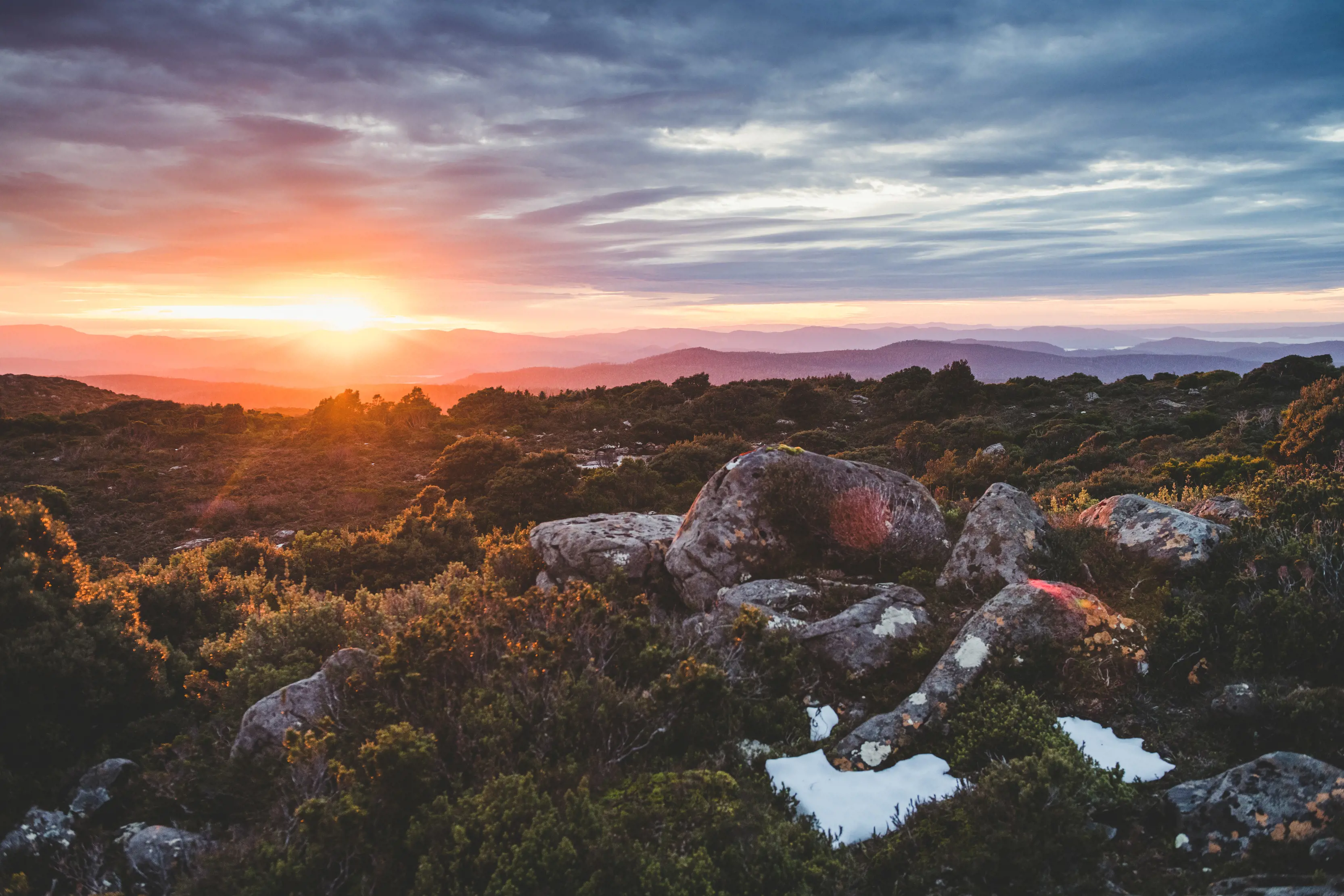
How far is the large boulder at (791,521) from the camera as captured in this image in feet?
29.1

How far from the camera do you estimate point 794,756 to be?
5.55 meters

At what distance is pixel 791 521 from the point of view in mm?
9312

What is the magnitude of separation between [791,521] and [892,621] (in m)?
2.55

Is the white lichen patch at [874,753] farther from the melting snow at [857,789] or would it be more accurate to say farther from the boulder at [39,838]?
the boulder at [39,838]

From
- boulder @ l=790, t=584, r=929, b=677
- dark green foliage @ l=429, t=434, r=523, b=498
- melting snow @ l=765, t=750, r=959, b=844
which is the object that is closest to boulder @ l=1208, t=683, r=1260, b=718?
melting snow @ l=765, t=750, r=959, b=844

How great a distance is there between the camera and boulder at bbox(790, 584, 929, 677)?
21.6ft

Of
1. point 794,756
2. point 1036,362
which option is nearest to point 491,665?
point 794,756

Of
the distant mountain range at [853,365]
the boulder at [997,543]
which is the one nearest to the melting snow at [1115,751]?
the boulder at [997,543]

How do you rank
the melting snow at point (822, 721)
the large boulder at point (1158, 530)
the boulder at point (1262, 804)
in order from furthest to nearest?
the large boulder at point (1158, 530) < the melting snow at point (822, 721) < the boulder at point (1262, 804)

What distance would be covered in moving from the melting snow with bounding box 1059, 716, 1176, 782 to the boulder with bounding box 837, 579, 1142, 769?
798 millimetres

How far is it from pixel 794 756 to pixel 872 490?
4.74 meters

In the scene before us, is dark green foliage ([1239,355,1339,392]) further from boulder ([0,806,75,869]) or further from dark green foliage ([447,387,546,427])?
boulder ([0,806,75,869])

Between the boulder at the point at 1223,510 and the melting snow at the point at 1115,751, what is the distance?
15.3ft

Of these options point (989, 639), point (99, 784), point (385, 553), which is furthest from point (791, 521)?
point (385, 553)
